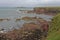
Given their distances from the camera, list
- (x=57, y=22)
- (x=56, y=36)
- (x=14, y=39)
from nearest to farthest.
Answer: (x=56, y=36) < (x=57, y=22) < (x=14, y=39)

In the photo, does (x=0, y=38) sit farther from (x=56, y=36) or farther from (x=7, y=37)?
(x=56, y=36)

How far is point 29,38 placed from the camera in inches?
1102

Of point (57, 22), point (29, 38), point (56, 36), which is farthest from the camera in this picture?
point (29, 38)

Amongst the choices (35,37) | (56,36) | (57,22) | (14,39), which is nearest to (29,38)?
(35,37)

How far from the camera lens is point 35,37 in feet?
92.3

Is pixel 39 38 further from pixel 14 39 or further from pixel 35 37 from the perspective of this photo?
pixel 14 39

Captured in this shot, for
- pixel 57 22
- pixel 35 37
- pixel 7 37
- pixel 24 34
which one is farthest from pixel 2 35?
pixel 57 22

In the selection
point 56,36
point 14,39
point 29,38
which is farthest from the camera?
point 14,39

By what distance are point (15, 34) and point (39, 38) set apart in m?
Answer: 4.65

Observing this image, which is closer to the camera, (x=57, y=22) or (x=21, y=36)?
(x=57, y=22)

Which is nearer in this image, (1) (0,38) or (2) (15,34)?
(1) (0,38)

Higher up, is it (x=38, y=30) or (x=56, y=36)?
(x=56, y=36)

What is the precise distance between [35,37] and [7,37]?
14.4 feet

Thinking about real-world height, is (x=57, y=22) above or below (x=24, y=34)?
above
